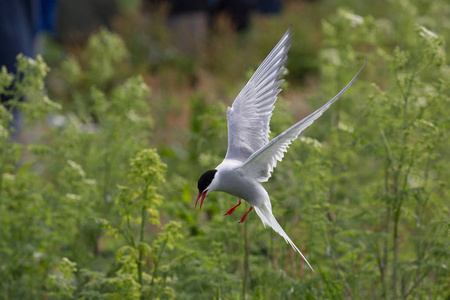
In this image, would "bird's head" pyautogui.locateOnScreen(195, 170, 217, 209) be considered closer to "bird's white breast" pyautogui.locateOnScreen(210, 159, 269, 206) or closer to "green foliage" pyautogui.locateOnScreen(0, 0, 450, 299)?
"bird's white breast" pyautogui.locateOnScreen(210, 159, 269, 206)

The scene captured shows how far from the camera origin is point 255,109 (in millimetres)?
3477

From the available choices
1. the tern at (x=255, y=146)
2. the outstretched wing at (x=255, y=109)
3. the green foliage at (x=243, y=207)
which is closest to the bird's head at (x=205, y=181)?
the tern at (x=255, y=146)

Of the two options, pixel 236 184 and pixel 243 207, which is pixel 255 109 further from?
pixel 236 184

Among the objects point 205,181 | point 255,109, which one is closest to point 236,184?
point 205,181

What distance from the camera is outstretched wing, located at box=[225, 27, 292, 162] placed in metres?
3.26

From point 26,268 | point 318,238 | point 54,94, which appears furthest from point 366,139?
point 54,94

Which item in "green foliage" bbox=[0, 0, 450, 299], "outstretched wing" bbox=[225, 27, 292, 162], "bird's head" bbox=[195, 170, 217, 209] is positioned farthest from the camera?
"outstretched wing" bbox=[225, 27, 292, 162]

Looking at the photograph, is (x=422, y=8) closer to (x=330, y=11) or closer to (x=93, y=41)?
(x=93, y=41)

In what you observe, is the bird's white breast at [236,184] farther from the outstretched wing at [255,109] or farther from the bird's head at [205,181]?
the outstretched wing at [255,109]

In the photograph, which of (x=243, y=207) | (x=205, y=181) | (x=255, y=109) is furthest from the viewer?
(x=255, y=109)

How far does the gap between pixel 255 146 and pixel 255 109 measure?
0.71 feet

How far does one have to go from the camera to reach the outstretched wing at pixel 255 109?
326 centimetres

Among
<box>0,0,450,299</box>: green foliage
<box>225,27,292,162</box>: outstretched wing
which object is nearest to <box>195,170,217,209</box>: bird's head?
<box>0,0,450,299</box>: green foliage

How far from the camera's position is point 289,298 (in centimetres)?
347
